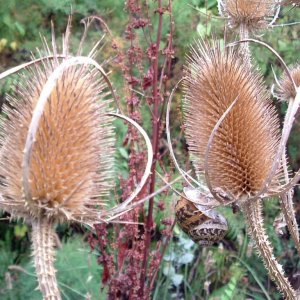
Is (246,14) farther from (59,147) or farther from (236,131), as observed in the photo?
(59,147)

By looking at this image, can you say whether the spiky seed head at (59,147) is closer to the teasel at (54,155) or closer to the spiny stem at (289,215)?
the teasel at (54,155)

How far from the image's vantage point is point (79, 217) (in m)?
1.21

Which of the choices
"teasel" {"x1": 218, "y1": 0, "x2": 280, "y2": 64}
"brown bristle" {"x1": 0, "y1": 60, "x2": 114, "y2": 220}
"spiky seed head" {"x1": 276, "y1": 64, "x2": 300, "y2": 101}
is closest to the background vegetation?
"teasel" {"x1": 218, "y1": 0, "x2": 280, "y2": 64}

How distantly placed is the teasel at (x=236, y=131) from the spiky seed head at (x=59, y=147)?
1.15 feet

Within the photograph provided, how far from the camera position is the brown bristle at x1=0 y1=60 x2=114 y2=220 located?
3.74ft

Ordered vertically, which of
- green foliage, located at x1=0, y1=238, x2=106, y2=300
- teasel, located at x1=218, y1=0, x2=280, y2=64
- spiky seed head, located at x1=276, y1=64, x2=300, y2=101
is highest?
teasel, located at x1=218, y1=0, x2=280, y2=64

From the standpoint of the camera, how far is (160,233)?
3238 mm

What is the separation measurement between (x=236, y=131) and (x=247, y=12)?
766 mm

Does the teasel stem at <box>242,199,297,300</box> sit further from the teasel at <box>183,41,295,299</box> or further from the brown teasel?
the brown teasel

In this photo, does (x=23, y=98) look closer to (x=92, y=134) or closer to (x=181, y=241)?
(x=92, y=134)

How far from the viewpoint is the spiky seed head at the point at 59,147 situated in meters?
A: 1.14

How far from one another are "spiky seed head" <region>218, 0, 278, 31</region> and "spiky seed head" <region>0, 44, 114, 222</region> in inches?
40.3

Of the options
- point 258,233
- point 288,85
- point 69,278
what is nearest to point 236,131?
point 258,233

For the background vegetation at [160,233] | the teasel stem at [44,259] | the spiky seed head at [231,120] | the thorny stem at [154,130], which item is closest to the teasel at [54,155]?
the teasel stem at [44,259]
